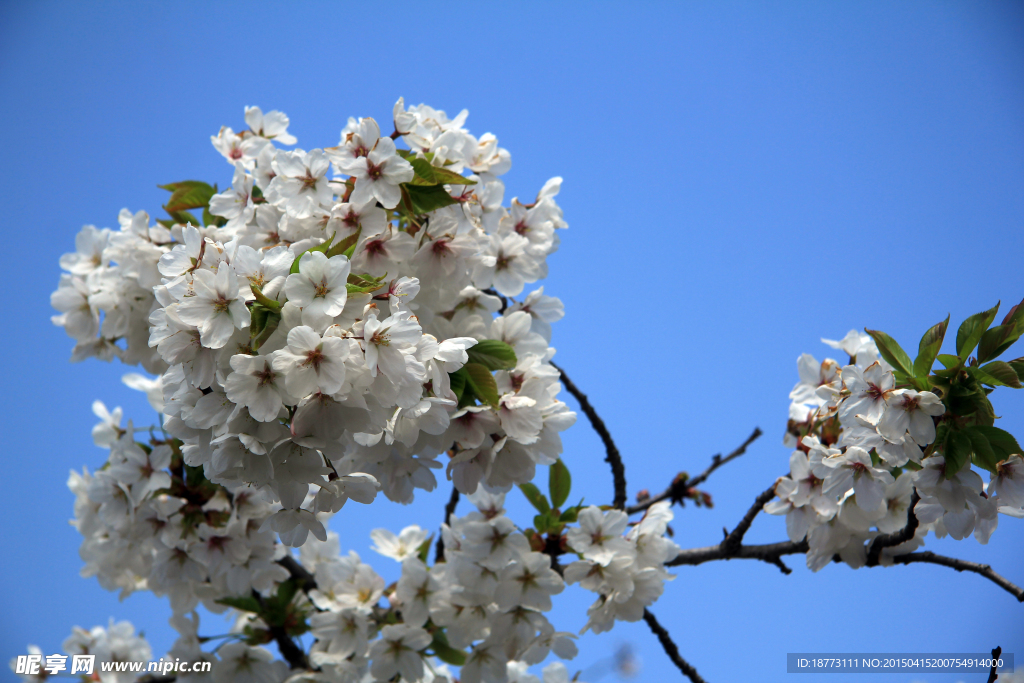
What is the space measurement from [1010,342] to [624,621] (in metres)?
1.64

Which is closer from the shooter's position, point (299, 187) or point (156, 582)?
point (299, 187)

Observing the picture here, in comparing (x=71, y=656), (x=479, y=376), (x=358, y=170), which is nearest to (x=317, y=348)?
(x=479, y=376)

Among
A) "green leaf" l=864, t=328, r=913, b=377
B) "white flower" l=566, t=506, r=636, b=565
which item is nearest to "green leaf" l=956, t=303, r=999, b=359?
"green leaf" l=864, t=328, r=913, b=377

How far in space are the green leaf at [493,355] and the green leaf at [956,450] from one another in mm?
1356

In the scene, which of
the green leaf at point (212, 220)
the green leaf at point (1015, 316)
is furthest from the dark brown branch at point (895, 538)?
the green leaf at point (212, 220)

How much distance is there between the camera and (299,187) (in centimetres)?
212

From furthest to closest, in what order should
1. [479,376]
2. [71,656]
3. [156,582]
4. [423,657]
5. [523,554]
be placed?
[71,656] < [156,582] < [423,657] < [523,554] < [479,376]

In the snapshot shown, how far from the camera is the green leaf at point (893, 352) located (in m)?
2.14

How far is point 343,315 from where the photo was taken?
60.7 inches

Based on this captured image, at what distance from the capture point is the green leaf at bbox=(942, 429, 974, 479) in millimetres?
1936

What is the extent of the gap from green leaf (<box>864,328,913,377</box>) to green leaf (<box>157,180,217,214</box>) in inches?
107

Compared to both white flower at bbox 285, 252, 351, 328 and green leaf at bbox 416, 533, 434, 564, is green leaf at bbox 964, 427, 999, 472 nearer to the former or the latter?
white flower at bbox 285, 252, 351, 328

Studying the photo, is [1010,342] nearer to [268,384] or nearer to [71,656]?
[268,384]

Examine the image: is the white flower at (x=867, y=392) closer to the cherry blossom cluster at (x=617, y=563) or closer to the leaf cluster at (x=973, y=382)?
the leaf cluster at (x=973, y=382)
